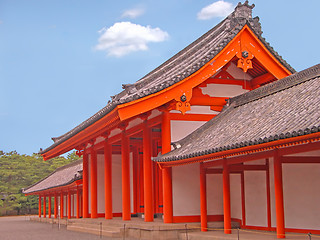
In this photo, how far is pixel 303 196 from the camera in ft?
47.0

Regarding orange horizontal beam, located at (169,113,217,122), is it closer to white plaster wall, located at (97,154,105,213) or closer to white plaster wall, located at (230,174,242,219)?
white plaster wall, located at (230,174,242,219)

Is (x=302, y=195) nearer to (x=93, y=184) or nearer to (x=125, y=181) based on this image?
(x=125, y=181)

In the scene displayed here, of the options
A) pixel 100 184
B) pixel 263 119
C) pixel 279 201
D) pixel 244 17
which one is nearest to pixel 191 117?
pixel 244 17

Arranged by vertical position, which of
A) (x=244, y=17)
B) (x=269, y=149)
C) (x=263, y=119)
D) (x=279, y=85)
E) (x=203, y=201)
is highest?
(x=244, y=17)

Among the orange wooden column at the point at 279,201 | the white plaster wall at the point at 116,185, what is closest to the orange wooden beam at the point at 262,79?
the orange wooden column at the point at 279,201

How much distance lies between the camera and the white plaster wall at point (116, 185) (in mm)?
27484

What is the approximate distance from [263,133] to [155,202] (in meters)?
11.6

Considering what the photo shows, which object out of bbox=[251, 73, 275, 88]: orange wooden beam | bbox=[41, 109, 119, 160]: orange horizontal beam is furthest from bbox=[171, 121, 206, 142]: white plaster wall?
bbox=[251, 73, 275, 88]: orange wooden beam

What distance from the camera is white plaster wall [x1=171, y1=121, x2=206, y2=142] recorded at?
18812mm

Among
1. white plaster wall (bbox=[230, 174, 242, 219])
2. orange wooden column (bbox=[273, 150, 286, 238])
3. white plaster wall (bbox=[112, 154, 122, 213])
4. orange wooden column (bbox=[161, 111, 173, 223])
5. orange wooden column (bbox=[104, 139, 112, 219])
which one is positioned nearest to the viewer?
orange wooden column (bbox=[273, 150, 286, 238])

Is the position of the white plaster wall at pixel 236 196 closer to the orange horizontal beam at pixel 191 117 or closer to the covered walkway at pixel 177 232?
the covered walkway at pixel 177 232

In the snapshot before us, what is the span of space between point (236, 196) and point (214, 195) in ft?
3.67

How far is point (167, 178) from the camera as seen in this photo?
18.2 meters

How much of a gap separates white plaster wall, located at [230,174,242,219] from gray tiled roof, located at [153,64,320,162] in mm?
1980
